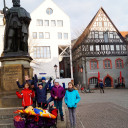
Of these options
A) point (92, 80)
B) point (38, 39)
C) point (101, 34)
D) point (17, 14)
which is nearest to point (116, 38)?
point (101, 34)

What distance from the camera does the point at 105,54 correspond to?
3441 centimetres

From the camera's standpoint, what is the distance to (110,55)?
113 ft

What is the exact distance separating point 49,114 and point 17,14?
474 cm

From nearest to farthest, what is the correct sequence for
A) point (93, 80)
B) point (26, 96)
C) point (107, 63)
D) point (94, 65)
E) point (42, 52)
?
1. point (26, 96)
2. point (42, 52)
3. point (93, 80)
4. point (94, 65)
5. point (107, 63)

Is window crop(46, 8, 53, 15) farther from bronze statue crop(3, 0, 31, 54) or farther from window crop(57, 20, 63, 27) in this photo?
bronze statue crop(3, 0, 31, 54)

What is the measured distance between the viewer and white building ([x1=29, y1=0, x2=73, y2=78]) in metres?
33.3

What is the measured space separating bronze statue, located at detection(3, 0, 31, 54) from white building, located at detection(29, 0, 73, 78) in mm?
24683

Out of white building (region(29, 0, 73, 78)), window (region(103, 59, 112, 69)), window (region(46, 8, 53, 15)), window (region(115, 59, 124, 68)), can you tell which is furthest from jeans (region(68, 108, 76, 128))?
window (region(46, 8, 53, 15))

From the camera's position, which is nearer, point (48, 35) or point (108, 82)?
point (48, 35)

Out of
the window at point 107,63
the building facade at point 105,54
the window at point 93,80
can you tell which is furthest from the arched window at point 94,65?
the window at point 93,80

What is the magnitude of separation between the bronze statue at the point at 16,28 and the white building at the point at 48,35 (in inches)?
972

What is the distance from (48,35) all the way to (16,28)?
27043 millimetres

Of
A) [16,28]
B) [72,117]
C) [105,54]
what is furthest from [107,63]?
[72,117]

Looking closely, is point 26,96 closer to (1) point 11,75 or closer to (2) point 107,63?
(1) point 11,75
